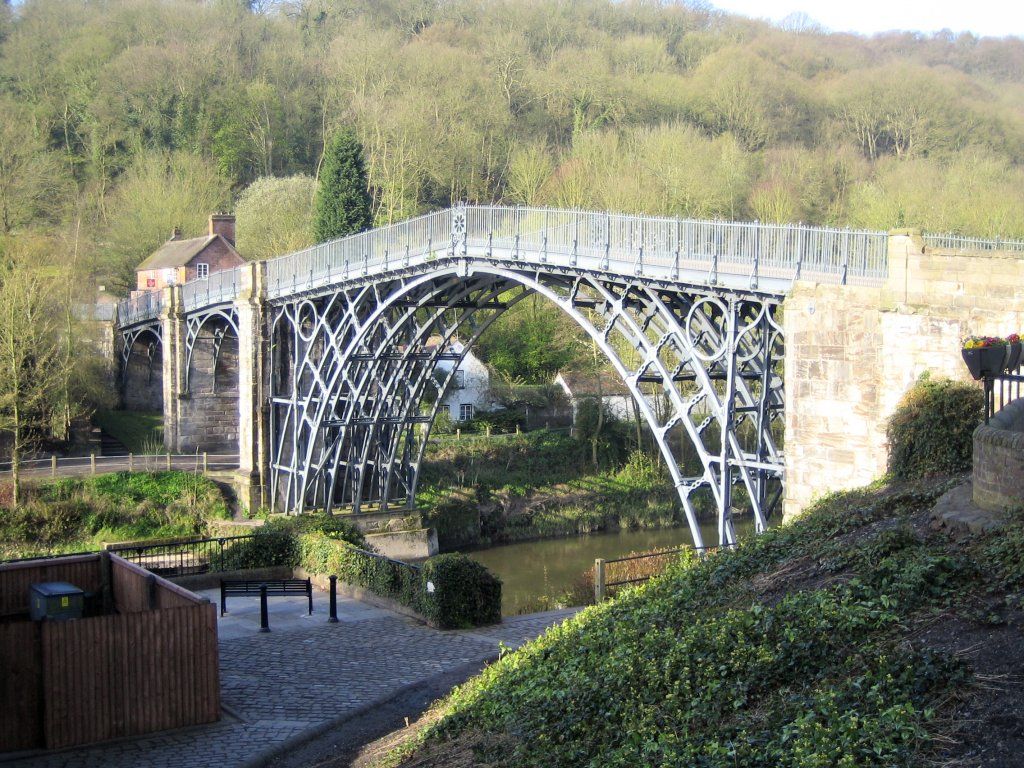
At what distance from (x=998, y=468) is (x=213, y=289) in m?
33.0

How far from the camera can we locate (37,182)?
174 ft

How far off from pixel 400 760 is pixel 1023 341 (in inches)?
325

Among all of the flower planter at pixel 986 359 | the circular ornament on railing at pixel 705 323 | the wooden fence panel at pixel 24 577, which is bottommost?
the wooden fence panel at pixel 24 577

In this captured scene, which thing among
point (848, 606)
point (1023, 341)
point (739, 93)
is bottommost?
point (848, 606)

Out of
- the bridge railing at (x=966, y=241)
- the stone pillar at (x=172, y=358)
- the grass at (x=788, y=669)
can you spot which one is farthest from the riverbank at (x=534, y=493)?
the grass at (x=788, y=669)

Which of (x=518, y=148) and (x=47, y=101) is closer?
(x=518, y=148)

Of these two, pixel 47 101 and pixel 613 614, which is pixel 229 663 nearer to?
pixel 613 614

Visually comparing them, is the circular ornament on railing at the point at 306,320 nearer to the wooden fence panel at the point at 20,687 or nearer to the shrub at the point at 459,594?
the shrub at the point at 459,594

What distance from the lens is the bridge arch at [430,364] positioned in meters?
19.8

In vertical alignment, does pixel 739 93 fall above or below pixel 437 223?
above

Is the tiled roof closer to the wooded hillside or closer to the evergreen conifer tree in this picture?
the wooded hillside

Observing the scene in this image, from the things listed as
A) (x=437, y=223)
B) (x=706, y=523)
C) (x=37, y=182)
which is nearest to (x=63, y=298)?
(x=37, y=182)

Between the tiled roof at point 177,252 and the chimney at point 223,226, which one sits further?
the chimney at point 223,226

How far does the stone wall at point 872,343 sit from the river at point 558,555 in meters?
14.2
